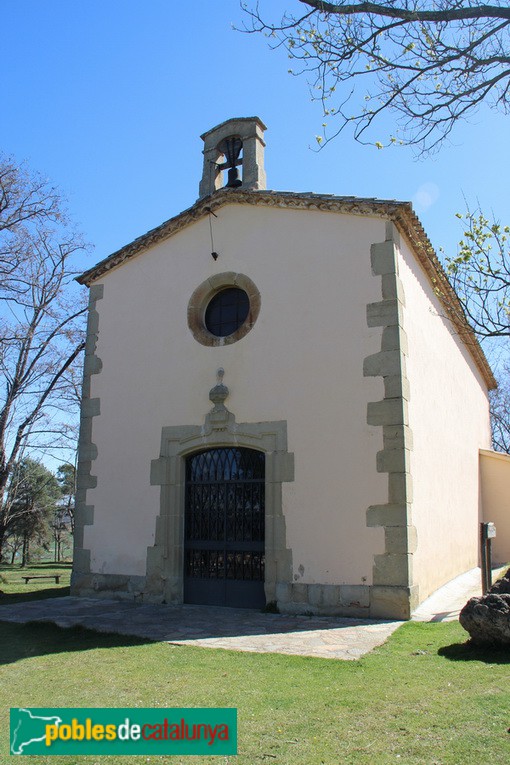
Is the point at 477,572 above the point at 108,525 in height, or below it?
below

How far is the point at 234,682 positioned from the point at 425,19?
5265mm

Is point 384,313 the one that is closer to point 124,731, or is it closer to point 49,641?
point 49,641

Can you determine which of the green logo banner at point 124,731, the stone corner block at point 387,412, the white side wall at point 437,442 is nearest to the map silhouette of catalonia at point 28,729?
the green logo banner at point 124,731

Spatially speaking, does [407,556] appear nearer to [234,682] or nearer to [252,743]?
[234,682]

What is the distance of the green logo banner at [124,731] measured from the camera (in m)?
3.77

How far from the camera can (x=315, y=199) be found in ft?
31.0

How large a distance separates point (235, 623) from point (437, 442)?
4681mm

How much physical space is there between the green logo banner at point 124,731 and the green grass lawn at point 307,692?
11cm

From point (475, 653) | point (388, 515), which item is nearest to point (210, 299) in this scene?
point (388, 515)

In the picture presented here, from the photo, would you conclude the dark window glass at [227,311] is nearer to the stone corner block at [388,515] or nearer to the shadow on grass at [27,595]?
the stone corner block at [388,515]

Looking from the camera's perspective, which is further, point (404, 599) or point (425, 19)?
point (404, 599)

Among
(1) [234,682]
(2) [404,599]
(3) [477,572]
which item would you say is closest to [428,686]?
(1) [234,682]

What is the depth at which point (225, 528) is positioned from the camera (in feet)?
30.7

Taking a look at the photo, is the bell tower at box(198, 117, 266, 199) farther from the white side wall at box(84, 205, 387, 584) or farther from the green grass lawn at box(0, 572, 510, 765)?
the green grass lawn at box(0, 572, 510, 765)
